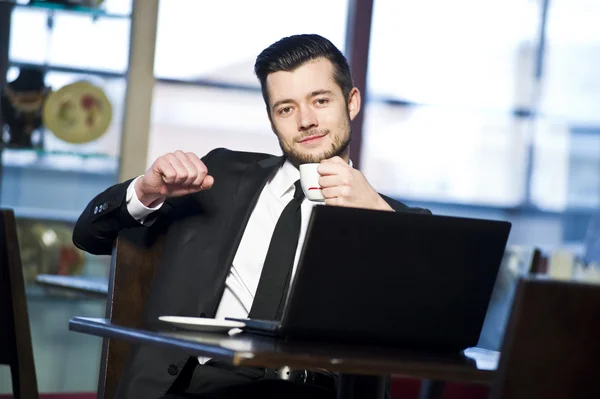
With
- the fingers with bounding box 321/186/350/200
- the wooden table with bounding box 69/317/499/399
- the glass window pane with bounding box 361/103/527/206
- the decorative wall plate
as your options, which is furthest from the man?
the glass window pane with bounding box 361/103/527/206

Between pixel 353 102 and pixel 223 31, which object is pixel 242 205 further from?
pixel 223 31

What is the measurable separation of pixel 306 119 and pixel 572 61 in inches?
109

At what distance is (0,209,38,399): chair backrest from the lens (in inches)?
75.3

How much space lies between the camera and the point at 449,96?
4.57 m

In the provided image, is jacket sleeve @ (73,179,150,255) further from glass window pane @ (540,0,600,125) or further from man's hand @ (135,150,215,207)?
glass window pane @ (540,0,600,125)

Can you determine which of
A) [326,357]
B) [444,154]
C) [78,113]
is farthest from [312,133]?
[444,154]

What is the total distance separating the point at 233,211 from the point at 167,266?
219mm

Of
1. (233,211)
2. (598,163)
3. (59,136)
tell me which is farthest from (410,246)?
(598,163)

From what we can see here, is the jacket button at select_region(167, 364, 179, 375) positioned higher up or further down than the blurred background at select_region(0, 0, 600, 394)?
further down

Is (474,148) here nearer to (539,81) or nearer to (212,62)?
(539,81)

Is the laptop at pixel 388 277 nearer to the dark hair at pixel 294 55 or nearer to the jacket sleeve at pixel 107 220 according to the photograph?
the jacket sleeve at pixel 107 220

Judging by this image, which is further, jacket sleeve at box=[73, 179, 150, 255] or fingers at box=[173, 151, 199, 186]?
jacket sleeve at box=[73, 179, 150, 255]

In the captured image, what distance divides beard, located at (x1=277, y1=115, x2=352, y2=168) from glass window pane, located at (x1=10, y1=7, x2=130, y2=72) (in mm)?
1625

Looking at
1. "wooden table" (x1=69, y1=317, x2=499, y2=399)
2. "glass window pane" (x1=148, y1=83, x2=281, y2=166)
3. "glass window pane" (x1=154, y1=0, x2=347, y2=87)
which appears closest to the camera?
"wooden table" (x1=69, y1=317, x2=499, y2=399)
